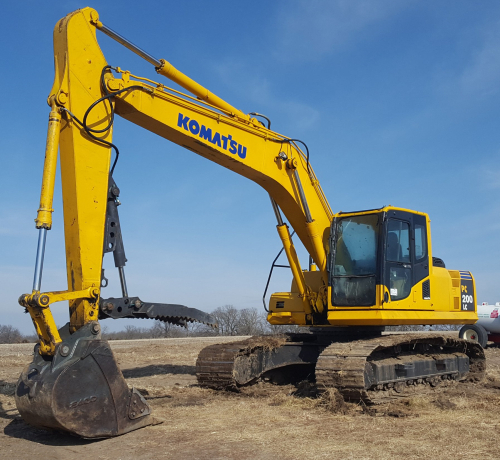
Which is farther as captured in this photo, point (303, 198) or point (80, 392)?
point (303, 198)

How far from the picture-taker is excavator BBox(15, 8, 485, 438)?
618 cm

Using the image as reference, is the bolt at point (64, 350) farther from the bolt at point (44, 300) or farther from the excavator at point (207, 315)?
the bolt at point (44, 300)

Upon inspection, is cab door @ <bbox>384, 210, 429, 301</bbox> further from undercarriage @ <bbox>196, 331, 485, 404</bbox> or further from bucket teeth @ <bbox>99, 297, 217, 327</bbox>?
bucket teeth @ <bbox>99, 297, 217, 327</bbox>

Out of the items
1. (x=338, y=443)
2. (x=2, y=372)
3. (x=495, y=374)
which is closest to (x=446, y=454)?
(x=338, y=443)

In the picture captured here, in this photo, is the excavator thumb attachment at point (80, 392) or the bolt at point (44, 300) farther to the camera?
the bolt at point (44, 300)

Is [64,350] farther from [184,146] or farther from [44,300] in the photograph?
[184,146]

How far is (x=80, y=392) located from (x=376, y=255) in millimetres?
5376

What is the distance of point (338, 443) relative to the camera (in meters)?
6.27

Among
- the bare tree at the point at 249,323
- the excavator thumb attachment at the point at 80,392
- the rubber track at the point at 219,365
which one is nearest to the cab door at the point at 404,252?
the rubber track at the point at 219,365

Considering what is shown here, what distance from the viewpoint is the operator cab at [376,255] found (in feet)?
31.0

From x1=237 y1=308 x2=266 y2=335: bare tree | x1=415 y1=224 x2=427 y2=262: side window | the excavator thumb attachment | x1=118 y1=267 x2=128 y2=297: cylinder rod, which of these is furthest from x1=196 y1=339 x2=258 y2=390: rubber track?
x1=237 y1=308 x2=266 y2=335: bare tree

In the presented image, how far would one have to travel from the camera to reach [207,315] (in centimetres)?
739

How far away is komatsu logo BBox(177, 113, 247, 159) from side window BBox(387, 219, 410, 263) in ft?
9.20

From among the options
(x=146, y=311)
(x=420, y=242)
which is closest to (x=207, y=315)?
(x=146, y=311)
